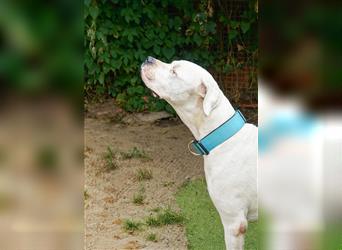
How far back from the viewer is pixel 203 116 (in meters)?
2.29

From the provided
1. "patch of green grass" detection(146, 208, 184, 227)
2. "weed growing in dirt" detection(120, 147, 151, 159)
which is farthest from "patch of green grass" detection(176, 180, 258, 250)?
"weed growing in dirt" detection(120, 147, 151, 159)

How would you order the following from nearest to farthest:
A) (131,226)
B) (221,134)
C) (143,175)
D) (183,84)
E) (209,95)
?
(221,134), (209,95), (183,84), (131,226), (143,175)

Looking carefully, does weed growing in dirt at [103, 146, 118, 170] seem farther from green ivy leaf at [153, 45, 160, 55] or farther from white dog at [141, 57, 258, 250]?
white dog at [141, 57, 258, 250]

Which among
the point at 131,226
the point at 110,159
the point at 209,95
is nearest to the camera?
the point at 209,95

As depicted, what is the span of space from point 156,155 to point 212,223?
4.53ft

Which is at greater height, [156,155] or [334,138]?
[334,138]

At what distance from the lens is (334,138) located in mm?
1062

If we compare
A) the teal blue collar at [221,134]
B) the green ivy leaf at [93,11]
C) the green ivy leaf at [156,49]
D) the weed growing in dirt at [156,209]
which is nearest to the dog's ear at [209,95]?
the teal blue collar at [221,134]

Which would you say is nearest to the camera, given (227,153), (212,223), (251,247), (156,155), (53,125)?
(53,125)

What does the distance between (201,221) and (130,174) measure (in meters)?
1.02

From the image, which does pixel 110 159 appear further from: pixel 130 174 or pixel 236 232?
pixel 236 232

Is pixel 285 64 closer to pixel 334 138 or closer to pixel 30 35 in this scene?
pixel 334 138

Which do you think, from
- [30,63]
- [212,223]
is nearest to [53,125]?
[30,63]

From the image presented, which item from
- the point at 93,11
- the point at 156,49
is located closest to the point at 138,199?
the point at 93,11
